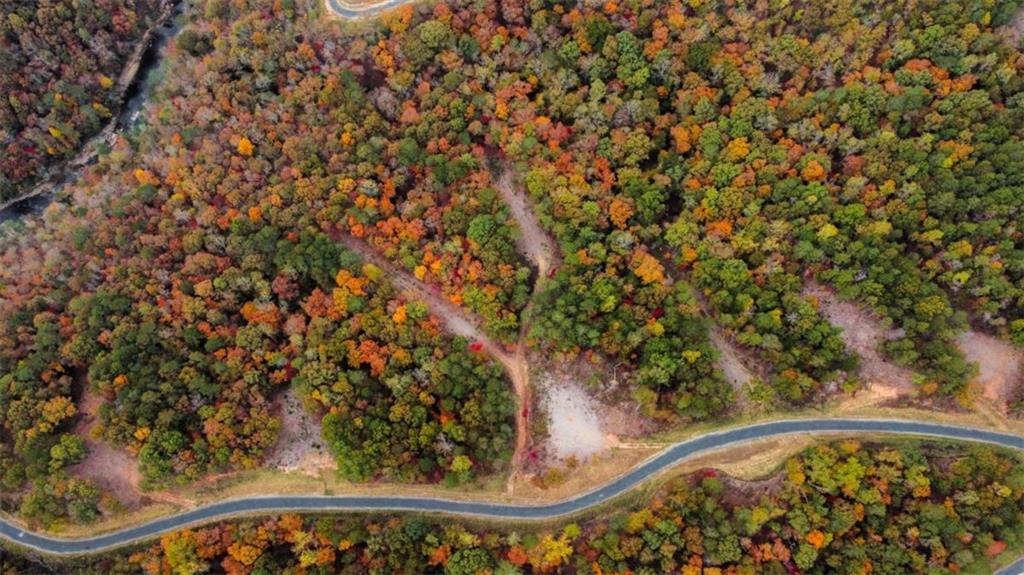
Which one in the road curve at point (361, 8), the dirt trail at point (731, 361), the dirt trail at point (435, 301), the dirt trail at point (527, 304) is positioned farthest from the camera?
the road curve at point (361, 8)

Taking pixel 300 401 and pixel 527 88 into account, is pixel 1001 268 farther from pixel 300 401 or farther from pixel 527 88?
pixel 300 401

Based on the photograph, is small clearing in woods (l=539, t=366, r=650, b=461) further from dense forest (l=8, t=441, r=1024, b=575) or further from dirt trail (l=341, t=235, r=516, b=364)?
dense forest (l=8, t=441, r=1024, b=575)

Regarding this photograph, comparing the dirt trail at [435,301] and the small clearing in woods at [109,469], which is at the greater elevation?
the dirt trail at [435,301]

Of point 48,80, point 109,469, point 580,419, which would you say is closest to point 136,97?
point 48,80

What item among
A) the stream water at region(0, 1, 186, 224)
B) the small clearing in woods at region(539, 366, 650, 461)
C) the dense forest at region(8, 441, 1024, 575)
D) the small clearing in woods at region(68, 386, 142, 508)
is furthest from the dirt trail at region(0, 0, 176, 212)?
the small clearing in woods at region(539, 366, 650, 461)

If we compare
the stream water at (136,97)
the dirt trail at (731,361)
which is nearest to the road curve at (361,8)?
the stream water at (136,97)

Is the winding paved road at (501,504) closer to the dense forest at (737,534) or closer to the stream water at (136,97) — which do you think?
the dense forest at (737,534)

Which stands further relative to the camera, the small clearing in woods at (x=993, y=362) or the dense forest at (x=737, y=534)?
the small clearing in woods at (x=993, y=362)

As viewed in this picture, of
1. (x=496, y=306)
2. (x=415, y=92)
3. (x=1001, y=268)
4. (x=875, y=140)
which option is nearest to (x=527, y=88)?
(x=415, y=92)
